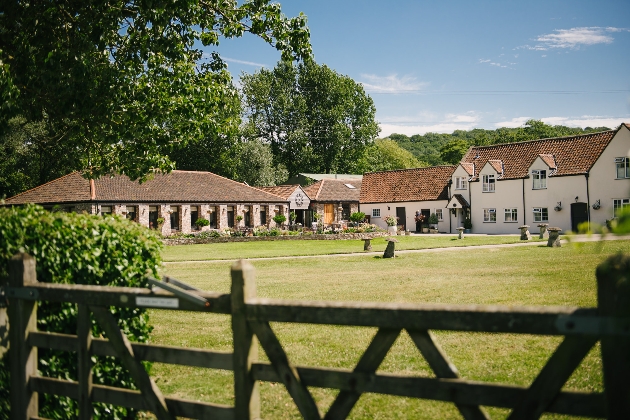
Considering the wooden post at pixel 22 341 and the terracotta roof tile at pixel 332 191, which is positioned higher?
the terracotta roof tile at pixel 332 191

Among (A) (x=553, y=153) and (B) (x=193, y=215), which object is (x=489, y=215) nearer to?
(A) (x=553, y=153)

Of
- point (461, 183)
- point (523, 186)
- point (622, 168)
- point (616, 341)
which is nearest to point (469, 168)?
point (461, 183)

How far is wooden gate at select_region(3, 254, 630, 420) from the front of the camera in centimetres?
272

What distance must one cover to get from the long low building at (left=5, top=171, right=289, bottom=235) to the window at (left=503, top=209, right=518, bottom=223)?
22598mm

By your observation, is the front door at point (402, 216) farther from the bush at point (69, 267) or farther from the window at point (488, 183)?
the bush at point (69, 267)

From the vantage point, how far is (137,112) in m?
14.1

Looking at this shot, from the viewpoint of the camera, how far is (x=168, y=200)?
50.6 metres

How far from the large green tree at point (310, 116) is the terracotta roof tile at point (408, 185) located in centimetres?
1688

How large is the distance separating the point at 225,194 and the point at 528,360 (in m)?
48.9

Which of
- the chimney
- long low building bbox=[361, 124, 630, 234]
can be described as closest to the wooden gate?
long low building bbox=[361, 124, 630, 234]

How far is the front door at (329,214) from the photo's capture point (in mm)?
64894

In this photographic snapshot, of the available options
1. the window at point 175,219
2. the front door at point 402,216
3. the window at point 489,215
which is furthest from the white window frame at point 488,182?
the window at point 175,219

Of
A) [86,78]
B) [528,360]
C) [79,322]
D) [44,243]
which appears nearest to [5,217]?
[44,243]

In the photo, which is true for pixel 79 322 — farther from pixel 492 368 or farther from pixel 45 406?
pixel 492 368
